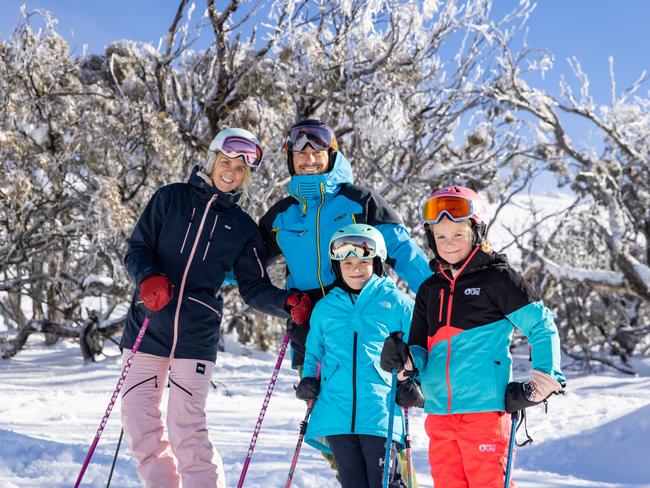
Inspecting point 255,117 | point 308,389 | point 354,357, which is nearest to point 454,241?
point 354,357

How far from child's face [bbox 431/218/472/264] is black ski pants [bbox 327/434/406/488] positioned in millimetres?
836

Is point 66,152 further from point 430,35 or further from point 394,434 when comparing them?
point 394,434

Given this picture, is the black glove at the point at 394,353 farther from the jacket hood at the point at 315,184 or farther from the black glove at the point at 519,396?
the jacket hood at the point at 315,184

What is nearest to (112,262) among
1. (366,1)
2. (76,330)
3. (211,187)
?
(76,330)

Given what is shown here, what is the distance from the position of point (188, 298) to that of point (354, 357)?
92 cm

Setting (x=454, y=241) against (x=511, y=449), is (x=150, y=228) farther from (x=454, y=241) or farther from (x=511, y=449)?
(x=511, y=449)

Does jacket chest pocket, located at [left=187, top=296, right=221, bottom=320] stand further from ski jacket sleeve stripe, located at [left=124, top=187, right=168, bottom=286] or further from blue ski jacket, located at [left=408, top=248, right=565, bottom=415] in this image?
blue ski jacket, located at [left=408, top=248, right=565, bottom=415]

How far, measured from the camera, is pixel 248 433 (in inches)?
248

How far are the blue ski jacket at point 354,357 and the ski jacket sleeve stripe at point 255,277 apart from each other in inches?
14.8

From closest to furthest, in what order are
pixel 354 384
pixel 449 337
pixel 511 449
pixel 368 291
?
1. pixel 511 449
2. pixel 449 337
3. pixel 354 384
4. pixel 368 291

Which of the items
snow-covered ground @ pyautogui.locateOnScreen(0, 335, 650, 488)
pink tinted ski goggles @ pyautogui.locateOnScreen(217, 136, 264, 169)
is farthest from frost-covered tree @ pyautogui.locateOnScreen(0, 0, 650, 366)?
pink tinted ski goggles @ pyautogui.locateOnScreen(217, 136, 264, 169)

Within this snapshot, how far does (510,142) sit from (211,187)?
1058 cm

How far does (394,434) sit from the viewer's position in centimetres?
270

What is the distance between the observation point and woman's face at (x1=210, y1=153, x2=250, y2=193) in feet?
11.1
